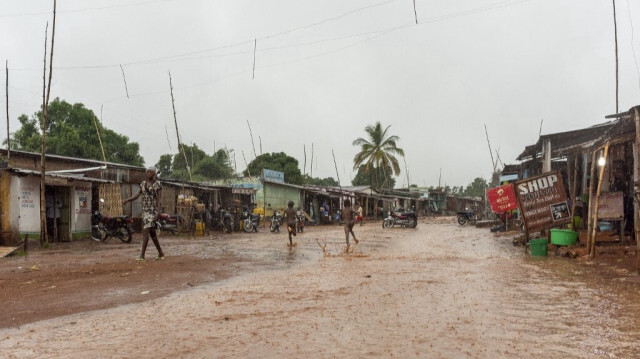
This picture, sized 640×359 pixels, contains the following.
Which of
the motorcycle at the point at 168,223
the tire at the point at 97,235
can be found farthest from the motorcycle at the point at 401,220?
the tire at the point at 97,235

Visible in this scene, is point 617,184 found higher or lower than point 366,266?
higher

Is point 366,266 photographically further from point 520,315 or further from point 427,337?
point 427,337

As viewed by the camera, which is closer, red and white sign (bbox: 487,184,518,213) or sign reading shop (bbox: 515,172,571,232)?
sign reading shop (bbox: 515,172,571,232)

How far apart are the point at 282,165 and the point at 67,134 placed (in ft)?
77.5

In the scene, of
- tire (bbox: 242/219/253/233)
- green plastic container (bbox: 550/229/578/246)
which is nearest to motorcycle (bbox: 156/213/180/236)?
tire (bbox: 242/219/253/233)

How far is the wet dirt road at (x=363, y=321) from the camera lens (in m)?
3.75

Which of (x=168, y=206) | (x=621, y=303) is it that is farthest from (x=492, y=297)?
(x=168, y=206)

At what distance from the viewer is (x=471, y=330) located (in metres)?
4.37

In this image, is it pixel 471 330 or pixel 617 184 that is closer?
pixel 471 330

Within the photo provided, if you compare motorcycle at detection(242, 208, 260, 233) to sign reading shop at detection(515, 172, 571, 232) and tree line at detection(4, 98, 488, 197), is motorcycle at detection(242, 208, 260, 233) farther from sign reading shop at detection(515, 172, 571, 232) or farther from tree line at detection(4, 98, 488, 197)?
sign reading shop at detection(515, 172, 571, 232)

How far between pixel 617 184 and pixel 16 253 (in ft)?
52.1

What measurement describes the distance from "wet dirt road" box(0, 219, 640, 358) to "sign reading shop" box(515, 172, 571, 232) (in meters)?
5.57

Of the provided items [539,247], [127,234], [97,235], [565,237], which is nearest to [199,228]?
[127,234]

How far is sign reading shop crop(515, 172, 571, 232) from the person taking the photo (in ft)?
43.8
